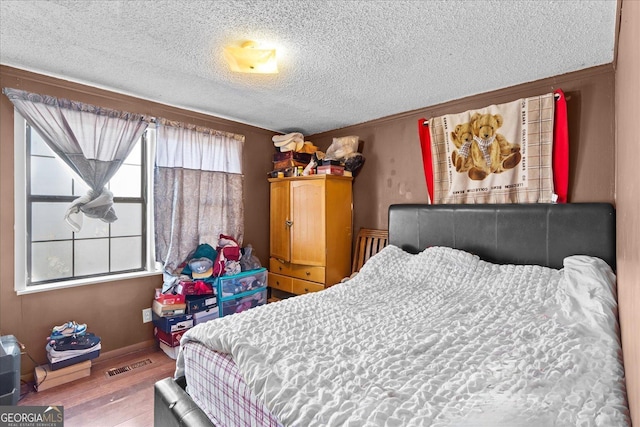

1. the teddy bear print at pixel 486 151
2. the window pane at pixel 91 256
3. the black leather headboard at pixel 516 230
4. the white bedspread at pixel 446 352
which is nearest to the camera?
the white bedspread at pixel 446 352

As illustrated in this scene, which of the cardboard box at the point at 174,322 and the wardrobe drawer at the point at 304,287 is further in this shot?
the wardrobe drawer at the point at 304,287

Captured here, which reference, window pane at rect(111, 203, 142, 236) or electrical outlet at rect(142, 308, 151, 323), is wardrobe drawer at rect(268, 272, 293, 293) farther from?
window pane at rect(111, 203, 142, 236)

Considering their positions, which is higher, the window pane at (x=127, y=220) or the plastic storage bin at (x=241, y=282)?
the window pane at (x=127, y=220)

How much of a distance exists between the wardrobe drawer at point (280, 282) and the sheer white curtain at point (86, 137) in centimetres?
181

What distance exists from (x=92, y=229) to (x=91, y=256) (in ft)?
0.76

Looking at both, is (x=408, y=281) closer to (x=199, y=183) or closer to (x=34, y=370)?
(x=199, y=183)

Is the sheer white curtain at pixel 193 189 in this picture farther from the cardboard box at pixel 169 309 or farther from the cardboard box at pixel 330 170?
the cardboard box at pixel 330 170

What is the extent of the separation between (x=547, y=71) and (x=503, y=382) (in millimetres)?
2212

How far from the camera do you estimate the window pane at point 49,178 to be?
7.81 feet

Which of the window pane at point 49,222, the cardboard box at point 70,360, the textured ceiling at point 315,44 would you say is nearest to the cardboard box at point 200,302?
the cardboard box at point 70,360

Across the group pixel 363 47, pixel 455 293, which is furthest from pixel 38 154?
pixel 455 293

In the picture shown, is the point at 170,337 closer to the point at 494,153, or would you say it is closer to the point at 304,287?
the point at 304,287

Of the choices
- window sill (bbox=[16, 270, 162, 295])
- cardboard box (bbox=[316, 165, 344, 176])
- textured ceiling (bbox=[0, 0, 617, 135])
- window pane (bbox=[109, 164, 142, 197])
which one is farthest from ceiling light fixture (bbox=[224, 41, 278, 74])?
window sill (bbox=[16, 270, 162, 295])

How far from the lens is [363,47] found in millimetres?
1904
